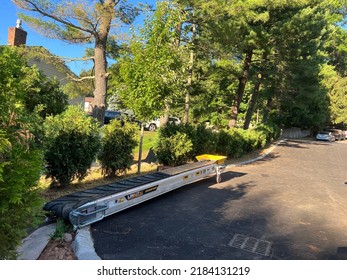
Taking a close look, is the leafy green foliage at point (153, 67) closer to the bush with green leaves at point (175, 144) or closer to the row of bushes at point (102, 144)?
the row of bushes at point (102, 144)

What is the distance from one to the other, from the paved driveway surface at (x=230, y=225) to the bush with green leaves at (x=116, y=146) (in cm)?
172

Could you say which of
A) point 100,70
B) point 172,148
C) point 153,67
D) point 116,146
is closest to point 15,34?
point 100,70

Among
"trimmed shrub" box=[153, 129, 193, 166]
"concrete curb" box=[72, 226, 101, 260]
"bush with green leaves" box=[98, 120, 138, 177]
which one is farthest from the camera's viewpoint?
"trimmed shrub" box=[153, 129, 193, 166]

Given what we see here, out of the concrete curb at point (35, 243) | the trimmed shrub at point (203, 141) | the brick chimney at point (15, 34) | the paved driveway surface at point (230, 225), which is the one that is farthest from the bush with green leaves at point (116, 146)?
the brick chimney at point (15, 34)

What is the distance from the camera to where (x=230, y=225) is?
211 inches

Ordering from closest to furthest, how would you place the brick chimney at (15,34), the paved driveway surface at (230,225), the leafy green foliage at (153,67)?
1. the paved driveway surface at (230,225)
2. the leafy green foliage at (153,67)
3. the brick chimney at (15,34)

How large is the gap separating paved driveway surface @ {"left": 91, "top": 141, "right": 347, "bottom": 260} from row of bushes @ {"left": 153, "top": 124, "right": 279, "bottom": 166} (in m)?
1.73

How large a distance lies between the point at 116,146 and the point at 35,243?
4.09 meters

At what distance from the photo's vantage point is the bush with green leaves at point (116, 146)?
7844 mm

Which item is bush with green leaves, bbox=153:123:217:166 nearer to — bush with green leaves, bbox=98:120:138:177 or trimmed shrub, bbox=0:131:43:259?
bush with green leaves, bbox=98:120:138:177

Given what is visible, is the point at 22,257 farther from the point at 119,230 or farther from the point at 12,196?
the point at 119,230

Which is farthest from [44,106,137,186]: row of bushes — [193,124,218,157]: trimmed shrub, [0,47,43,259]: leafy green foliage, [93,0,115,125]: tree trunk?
[193,124,218,157]: trimmed shrub

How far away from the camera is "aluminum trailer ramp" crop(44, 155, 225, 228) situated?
4.51 meters

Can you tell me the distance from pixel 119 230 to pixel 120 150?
351 cm
